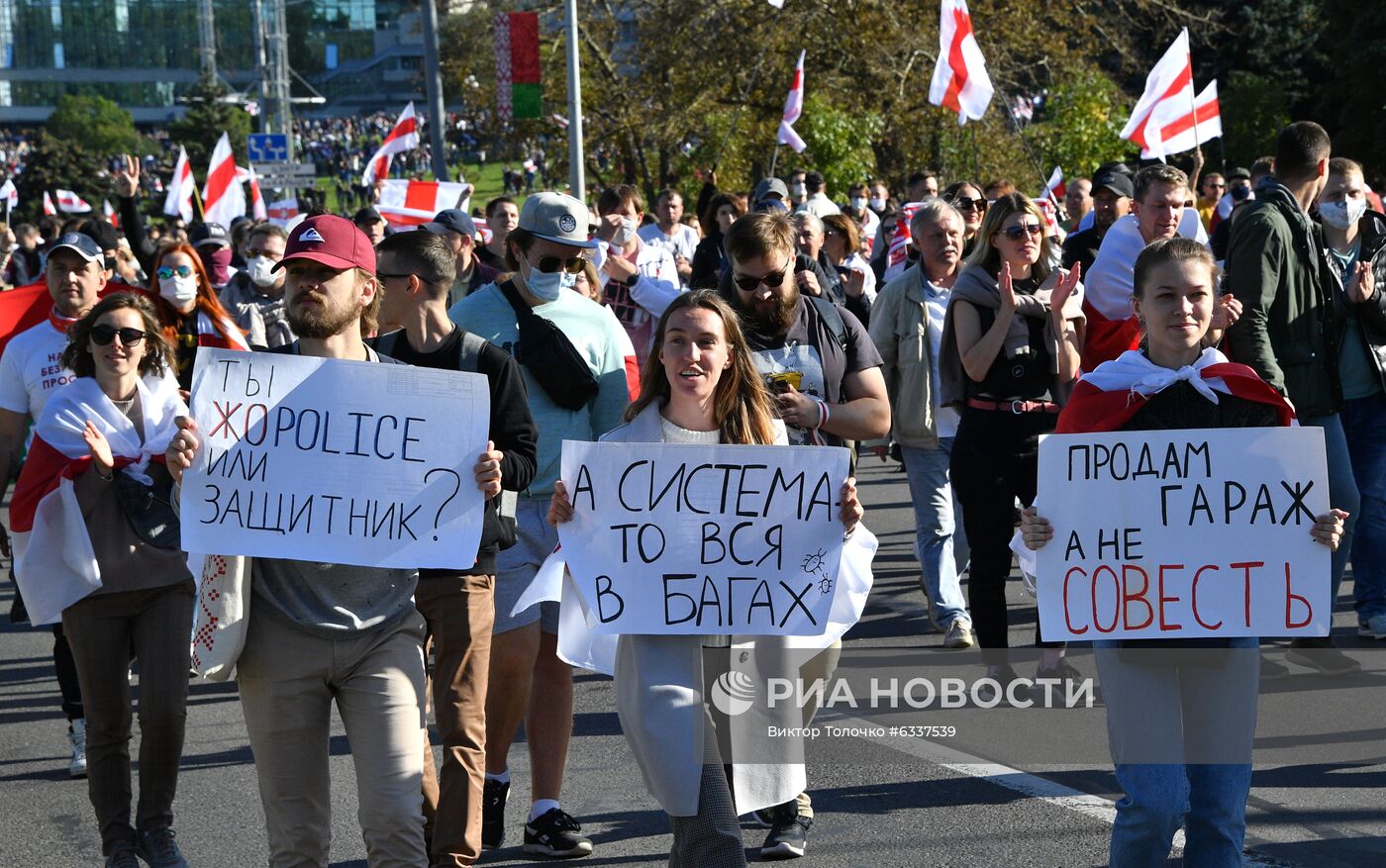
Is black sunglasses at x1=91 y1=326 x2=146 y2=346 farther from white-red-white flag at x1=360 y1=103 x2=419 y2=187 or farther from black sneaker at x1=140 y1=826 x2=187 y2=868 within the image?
white-red-white flag at x1=360 y1=103 x2=419 y2=187

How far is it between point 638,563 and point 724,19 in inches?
1044

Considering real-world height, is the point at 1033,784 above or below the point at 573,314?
below

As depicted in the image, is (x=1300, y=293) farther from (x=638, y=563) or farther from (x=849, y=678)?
(x=638, y=563)

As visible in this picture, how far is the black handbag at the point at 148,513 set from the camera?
5.50m

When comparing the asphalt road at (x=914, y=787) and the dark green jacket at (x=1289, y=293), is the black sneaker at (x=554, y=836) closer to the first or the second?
the asphalt road at (x=914, y=787)

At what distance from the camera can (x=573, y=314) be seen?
226 inches

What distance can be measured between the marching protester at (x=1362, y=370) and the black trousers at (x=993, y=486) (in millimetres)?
1661

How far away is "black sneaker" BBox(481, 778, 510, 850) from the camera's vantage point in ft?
18.4

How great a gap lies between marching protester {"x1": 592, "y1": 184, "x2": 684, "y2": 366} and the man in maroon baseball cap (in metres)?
3.80

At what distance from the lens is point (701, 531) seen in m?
4.43

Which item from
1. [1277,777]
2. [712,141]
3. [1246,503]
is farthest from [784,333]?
[712,141]

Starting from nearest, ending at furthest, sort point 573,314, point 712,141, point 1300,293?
1. point 573,314
2. point 1300,293
3. point 712,141

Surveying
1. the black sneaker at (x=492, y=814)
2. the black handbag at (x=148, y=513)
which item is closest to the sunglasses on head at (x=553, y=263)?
the black handbag at (x=148, y=513)

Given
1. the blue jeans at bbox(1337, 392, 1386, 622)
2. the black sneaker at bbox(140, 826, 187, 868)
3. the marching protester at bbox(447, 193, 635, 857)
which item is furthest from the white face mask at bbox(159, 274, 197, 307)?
the blue jeans at bbox(1337, 392, 1386, 622)
